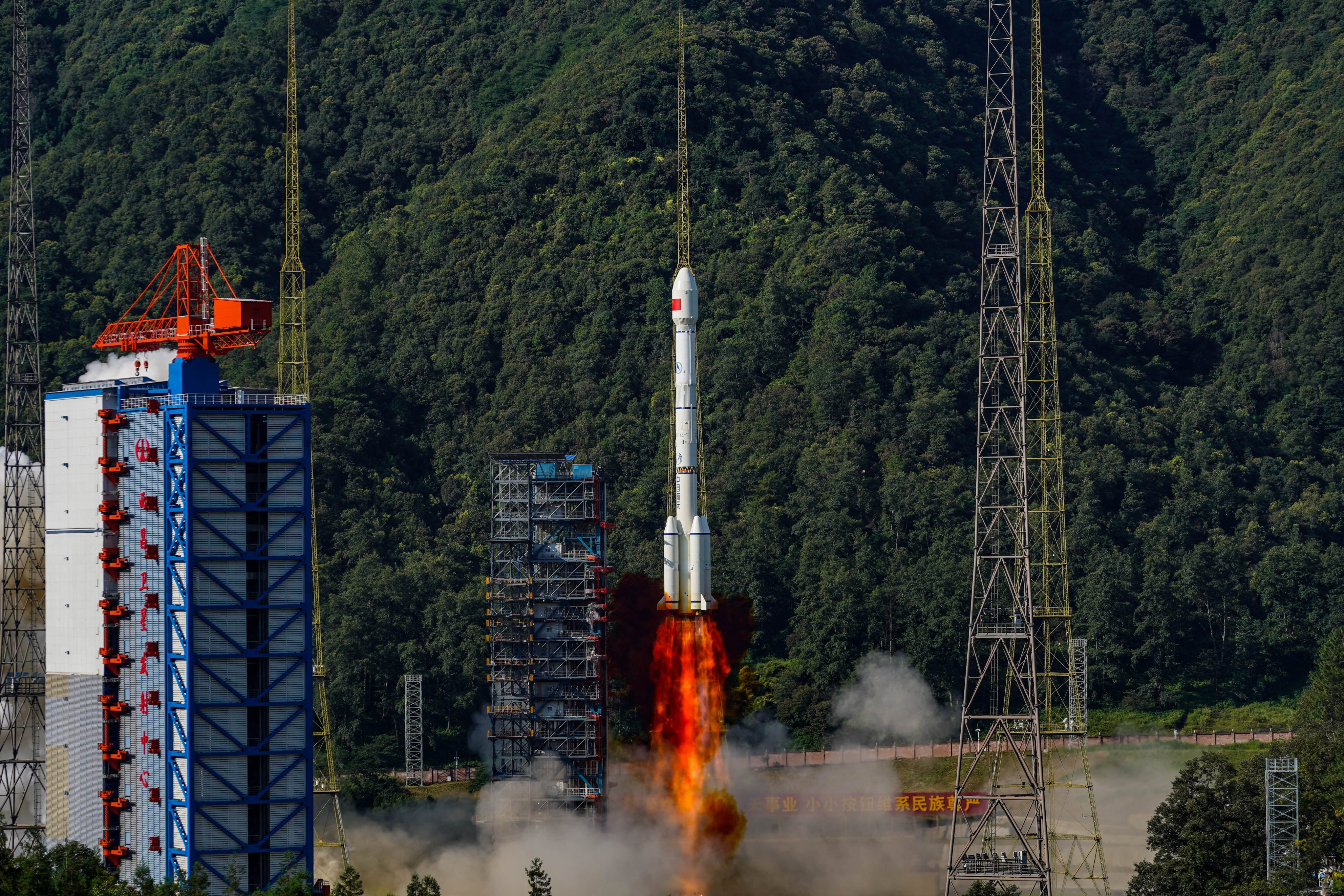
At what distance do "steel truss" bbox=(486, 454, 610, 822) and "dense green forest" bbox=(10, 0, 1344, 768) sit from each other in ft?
80.5

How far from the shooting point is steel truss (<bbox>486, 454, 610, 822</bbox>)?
91938 millimetres

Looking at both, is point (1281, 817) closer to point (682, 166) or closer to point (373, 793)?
point (373, 793)

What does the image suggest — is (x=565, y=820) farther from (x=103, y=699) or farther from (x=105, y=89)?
(x=105, y=89)

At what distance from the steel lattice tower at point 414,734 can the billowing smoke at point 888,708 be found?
2234 cm

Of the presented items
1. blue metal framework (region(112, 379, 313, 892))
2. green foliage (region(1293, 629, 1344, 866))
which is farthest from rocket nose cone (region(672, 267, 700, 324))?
green foliage (region(1293, 629, 1344, 866))

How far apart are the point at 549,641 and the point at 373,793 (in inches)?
650

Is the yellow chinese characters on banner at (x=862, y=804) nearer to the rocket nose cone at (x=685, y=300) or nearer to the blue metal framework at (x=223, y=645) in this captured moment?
the rocket nose cone at (x=685, y=300)

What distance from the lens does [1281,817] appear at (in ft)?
252

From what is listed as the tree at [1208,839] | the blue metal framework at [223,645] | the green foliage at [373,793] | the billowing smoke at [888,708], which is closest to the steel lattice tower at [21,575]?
the blue metal framework at [223,645]

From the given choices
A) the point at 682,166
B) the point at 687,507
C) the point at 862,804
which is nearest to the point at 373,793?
the point at 862,804

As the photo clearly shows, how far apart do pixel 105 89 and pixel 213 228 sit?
24.1m

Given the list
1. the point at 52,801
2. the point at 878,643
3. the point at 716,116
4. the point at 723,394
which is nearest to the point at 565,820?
the point at 52,801

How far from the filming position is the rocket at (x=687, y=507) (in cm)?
9112

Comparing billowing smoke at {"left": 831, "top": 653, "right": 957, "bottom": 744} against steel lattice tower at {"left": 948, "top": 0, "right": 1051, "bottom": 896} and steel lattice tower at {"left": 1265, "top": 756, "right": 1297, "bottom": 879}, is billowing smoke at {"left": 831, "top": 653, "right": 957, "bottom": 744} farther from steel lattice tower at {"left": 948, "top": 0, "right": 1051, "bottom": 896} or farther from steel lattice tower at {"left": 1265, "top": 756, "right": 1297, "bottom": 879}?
steel lattice tower at {"left": 1265, "top": 756, "right": 1297, "bottom": 879}
